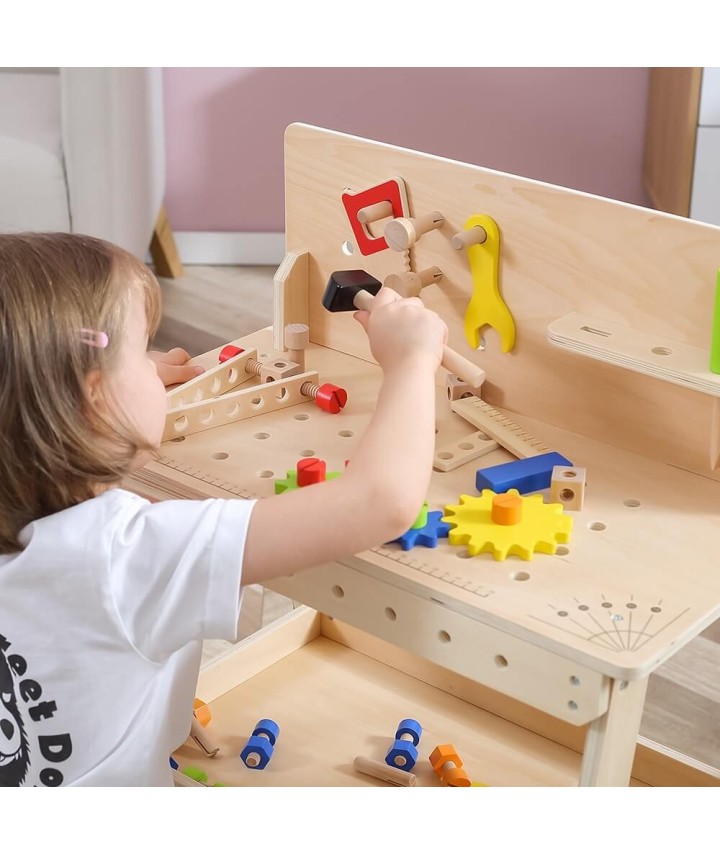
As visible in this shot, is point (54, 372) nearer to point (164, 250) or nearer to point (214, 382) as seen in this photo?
point (214, 382)

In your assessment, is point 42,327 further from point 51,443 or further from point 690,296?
point 690,296

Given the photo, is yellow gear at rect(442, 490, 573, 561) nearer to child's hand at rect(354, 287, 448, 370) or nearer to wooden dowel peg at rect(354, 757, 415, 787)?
child's hand at rect(354, 287, 448, 370)

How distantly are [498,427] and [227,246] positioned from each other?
2.06 metres

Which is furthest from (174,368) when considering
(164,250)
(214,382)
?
(164,250)

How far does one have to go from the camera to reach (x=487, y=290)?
1.22m

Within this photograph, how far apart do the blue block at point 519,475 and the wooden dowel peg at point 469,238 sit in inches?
8.9

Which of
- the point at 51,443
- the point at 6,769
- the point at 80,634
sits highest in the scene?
the point at 51,443

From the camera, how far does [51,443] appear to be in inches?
34.8

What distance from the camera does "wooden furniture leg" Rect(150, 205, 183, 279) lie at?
2.99 meters

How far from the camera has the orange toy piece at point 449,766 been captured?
1316 mm

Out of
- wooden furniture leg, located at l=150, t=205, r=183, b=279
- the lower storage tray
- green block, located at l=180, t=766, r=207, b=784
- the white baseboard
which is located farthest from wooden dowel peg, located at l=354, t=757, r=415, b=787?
the white baseboard

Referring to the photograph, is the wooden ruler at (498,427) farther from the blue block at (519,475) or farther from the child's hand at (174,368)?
the child's hand at (174,368)

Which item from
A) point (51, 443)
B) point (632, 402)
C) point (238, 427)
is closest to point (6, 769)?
point (51, 443)

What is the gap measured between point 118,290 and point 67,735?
1.13 feet
